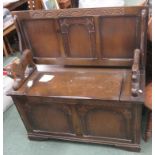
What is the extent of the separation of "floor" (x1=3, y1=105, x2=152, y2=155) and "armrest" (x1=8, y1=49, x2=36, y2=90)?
0.59m

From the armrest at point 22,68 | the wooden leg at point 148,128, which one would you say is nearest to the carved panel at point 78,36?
the armrest at point 22,68

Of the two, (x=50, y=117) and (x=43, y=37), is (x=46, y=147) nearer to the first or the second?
(x=50, y=117)

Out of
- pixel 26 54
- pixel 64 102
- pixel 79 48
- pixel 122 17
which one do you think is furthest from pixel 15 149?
pixel 122 17

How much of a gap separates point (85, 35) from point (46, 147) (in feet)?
3.36

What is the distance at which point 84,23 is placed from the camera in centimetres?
163

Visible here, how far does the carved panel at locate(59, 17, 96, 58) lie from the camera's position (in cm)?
164

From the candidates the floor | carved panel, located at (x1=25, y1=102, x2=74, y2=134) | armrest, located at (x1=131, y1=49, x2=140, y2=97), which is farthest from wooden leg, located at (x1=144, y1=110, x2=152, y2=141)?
carved panel, located at (x1=25, y1=102, x2=74, y2=134)

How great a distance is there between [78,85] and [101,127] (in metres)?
0.37

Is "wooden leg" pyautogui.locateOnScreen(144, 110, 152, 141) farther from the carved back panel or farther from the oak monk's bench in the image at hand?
the carved back panel

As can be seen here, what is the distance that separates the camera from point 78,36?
170cm

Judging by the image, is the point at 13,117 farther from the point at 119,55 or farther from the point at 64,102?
the point at 119,55

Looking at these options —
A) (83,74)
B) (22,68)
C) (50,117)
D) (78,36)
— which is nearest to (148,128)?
(83,74)

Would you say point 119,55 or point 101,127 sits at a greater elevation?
point 119,55

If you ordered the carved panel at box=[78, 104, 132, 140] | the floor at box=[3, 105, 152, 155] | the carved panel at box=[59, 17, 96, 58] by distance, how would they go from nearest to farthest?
the carved panel at box=[78, 104, 132, 140]
the carved panel at box=[59, 17, 96, 58]
the floor at box=[3, 105, 152, 155]
